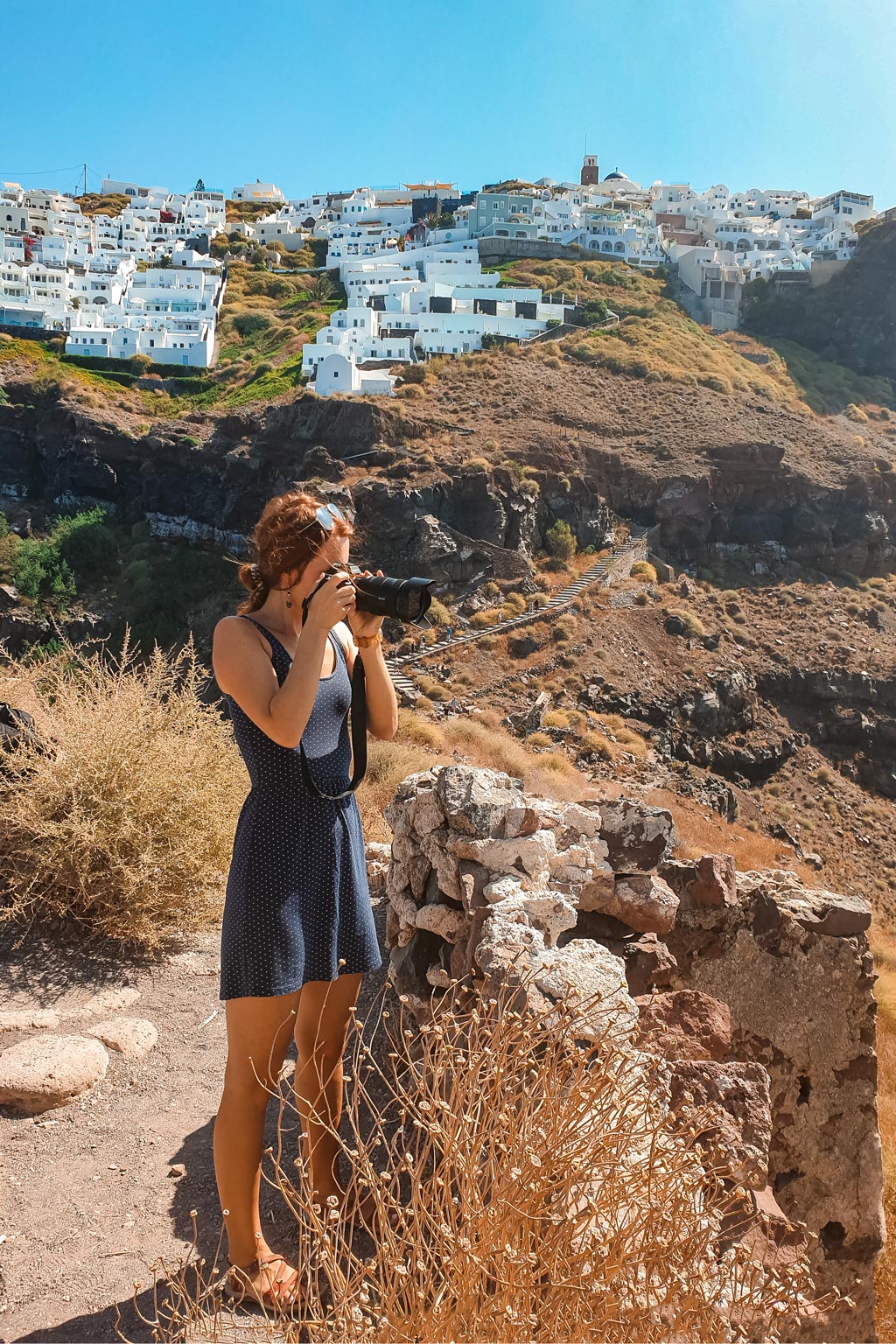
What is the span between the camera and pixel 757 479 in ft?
115

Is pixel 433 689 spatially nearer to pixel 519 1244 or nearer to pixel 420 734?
pixel 420 734

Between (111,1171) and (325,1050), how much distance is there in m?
1.00

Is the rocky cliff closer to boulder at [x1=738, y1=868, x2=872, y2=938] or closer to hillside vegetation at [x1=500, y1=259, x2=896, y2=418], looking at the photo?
hillside vegetation at [x1=500, y1=259, x2=896, y2=418]

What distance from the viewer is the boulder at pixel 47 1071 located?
2.92 metres

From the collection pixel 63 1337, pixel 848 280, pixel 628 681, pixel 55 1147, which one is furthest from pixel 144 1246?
pixel 848 280

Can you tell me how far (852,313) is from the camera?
172 ft

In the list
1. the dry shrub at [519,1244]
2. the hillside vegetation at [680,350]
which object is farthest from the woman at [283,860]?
the hillside vegetation at [680,350]

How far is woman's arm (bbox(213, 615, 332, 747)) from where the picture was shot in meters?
1.93

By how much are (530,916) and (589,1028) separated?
0.75 meters

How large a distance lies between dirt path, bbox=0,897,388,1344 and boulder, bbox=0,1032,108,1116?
0.13 ft

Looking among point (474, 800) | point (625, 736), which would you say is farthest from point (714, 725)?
point (474, 800)

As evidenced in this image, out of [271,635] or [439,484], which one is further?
[439,484]

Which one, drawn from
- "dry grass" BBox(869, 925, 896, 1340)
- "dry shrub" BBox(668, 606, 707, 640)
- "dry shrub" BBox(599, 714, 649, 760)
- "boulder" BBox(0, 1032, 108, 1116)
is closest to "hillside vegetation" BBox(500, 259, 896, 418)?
"dry shrub" BBox(668, 606, 707, 640)

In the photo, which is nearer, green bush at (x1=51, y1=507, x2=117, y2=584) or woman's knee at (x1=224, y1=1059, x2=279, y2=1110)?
woman's knee at (x1=224, y1=1059, x2=279, y2=1110)
